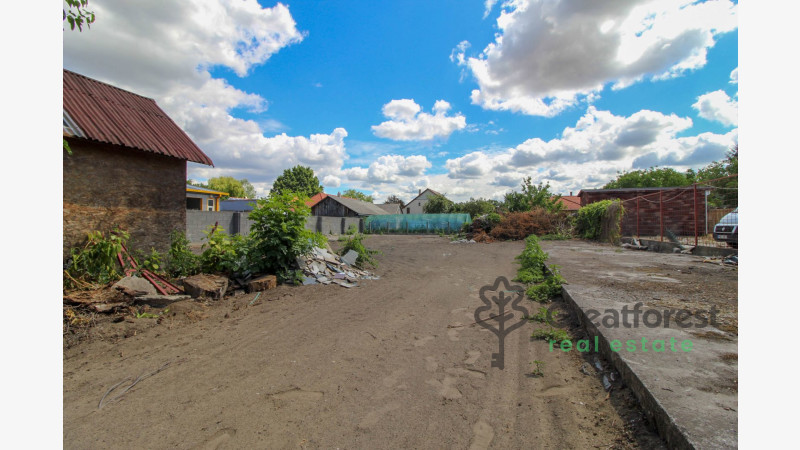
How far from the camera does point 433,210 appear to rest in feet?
155

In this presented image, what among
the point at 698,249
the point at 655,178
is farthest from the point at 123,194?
the point at 655,178

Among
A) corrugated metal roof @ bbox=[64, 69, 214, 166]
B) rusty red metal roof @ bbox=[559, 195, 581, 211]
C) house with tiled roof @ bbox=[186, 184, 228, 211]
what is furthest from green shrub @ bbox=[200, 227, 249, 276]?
rusty red metal roof @ bbox=[559, 195, 581, 211]

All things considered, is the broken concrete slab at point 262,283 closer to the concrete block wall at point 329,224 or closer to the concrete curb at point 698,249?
the concrete curb at point 698,249

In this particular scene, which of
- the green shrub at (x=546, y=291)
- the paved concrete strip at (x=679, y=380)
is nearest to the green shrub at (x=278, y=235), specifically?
the green shrub at (x=546, y=291)

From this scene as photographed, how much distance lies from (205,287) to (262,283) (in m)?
0.94

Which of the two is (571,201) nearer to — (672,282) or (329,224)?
(329,224)

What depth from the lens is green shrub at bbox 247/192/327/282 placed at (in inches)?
269

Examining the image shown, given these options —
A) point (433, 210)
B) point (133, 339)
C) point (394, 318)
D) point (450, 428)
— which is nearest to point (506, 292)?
point (394, 318)

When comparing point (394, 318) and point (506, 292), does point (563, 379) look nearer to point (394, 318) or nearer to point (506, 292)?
point (394, 318)

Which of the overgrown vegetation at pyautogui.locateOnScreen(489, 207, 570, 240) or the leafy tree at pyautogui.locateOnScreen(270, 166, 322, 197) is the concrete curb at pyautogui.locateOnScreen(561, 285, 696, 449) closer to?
the overgrown vegetation at pyautogui.locateOnScreen(489, 207, 570, 240)

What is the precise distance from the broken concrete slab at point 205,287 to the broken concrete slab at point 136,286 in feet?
1.64

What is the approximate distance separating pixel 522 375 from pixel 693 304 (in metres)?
2.95

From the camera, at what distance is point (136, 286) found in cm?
547

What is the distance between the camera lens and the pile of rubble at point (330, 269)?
7.28 m
